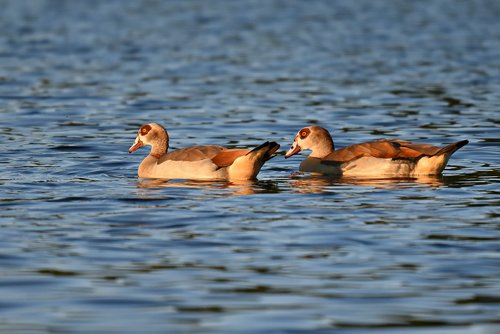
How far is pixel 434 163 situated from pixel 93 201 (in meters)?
4.57

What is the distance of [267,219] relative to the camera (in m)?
12.7

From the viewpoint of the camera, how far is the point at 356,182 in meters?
15.7

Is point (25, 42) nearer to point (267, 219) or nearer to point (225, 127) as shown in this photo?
point (225, 127)

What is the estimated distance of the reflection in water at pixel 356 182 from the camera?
599 inches

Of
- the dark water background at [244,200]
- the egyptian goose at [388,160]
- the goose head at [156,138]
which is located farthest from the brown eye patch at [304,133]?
the goose head at [156,138]

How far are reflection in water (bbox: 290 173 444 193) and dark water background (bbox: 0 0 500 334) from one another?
0.20ft

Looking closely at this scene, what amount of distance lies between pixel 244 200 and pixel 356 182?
216 centimetres

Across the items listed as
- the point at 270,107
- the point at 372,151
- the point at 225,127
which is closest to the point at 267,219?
the point at 372,151

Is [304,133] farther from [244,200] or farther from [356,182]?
[244,200]

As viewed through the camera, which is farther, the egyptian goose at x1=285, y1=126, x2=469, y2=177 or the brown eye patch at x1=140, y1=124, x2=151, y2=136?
the brown eye patch at x1=140, y1=124, x2=151, y2=136

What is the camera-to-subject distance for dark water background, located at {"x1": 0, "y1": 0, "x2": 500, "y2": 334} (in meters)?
9.30

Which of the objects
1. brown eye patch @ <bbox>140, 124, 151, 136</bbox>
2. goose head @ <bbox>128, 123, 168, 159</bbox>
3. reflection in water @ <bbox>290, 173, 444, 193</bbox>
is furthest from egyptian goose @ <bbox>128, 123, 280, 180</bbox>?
brown eye patch @ <bbox>140, 124, 151, 136</bbox>

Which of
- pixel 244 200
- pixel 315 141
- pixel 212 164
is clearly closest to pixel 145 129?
A: pixel 212 164

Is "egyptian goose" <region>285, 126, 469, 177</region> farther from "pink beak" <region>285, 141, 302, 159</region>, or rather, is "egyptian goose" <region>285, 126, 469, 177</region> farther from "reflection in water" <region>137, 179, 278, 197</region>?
"reflection in water" <region>137, 179, 278, 197</region>
